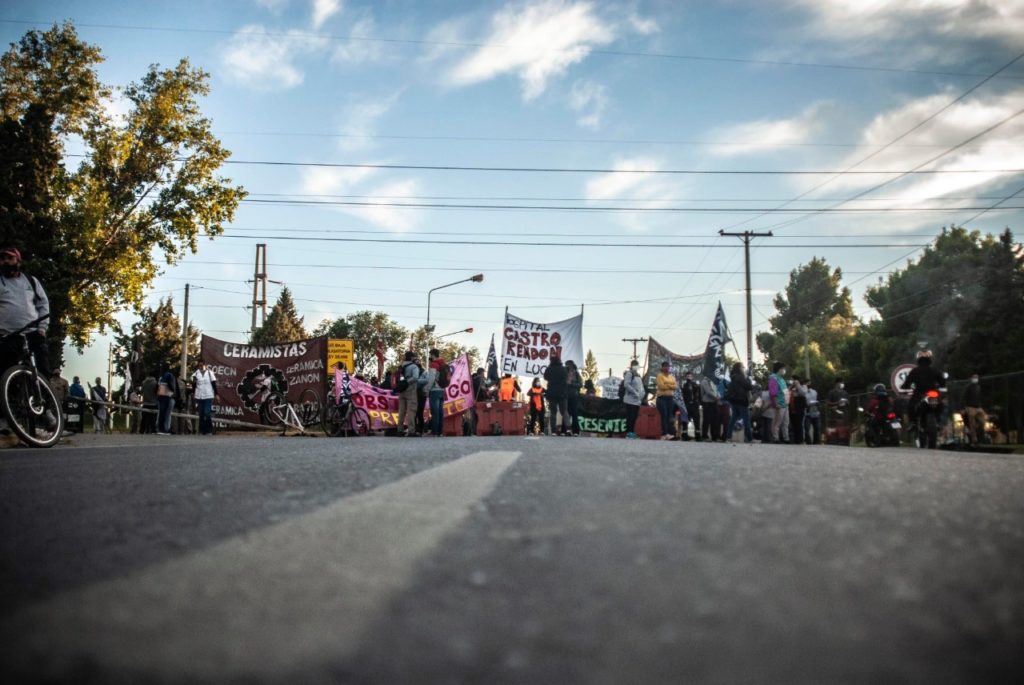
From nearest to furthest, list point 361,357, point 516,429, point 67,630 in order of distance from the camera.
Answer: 1. point 67,630
2. point 516,429
3. point 361,357

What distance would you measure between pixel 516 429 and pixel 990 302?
112 feet

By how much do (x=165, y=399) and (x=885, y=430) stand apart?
17114 millimetres

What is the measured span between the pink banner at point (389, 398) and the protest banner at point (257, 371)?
9.43 feet

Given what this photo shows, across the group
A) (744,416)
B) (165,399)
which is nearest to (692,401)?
(744,416)

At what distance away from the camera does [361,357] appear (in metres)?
97.3

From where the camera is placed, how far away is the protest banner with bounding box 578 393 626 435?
1021 inches

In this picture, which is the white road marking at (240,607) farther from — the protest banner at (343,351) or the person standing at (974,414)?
the protest banner at (343,351)

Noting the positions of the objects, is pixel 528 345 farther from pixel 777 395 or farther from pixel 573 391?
pixel 777 395

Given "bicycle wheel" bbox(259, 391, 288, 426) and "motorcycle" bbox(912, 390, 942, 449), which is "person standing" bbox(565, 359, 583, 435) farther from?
"bicycle wheel" bbox(259, 391, 288, 426)

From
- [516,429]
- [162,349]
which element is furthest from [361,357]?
[516,429]

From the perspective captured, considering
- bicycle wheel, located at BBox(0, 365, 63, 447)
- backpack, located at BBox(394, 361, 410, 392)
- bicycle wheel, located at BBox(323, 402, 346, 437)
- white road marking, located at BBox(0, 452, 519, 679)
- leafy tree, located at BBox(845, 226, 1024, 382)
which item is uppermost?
leafy tree, located at BBox(845, 226, 1024, 382)

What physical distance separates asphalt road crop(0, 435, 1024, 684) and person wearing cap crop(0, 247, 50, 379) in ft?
17.9

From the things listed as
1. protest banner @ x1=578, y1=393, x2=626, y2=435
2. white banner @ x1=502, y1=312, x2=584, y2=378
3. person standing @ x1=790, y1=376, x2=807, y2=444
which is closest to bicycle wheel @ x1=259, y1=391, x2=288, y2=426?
white banner @ x1=502, y1=312, x2=584, y2=378

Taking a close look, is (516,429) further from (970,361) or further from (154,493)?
Result: (970,361)
